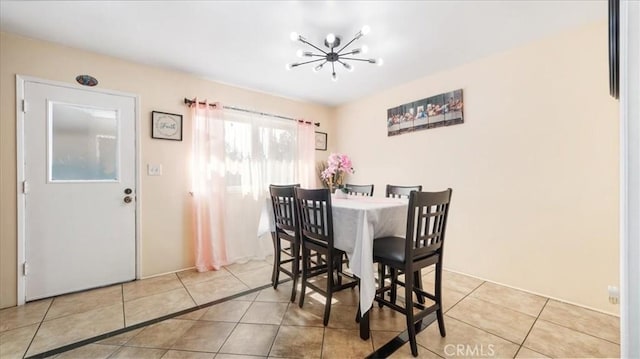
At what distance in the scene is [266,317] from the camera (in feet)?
6.83

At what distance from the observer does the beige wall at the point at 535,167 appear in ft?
7.02

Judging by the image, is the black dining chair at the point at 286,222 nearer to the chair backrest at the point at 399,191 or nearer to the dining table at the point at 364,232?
the dining table at the point at 364,232

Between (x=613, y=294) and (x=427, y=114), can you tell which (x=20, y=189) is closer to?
(x=427, y=114)

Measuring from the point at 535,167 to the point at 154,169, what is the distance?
385 centimetres

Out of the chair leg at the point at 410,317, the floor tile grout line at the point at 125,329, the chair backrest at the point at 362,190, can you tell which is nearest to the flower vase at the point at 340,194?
the chair backrest at the point at 362,190

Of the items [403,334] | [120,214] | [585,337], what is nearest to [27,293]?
[120,214]

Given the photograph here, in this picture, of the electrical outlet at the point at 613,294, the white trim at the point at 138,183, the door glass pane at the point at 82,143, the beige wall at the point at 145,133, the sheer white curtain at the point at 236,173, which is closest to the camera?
the electrical outlet at the point at 613,294

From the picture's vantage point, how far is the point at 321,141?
4.44 meters

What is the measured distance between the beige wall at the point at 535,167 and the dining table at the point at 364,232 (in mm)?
1261

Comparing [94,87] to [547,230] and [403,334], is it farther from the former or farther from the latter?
[547,230]

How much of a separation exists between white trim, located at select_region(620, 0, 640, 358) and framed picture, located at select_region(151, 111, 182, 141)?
341 cm

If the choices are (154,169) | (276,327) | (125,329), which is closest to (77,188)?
(154,169)

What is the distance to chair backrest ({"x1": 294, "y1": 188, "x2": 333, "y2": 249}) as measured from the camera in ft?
6.30

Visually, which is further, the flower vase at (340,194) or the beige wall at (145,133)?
the flower vase at (340,194)
